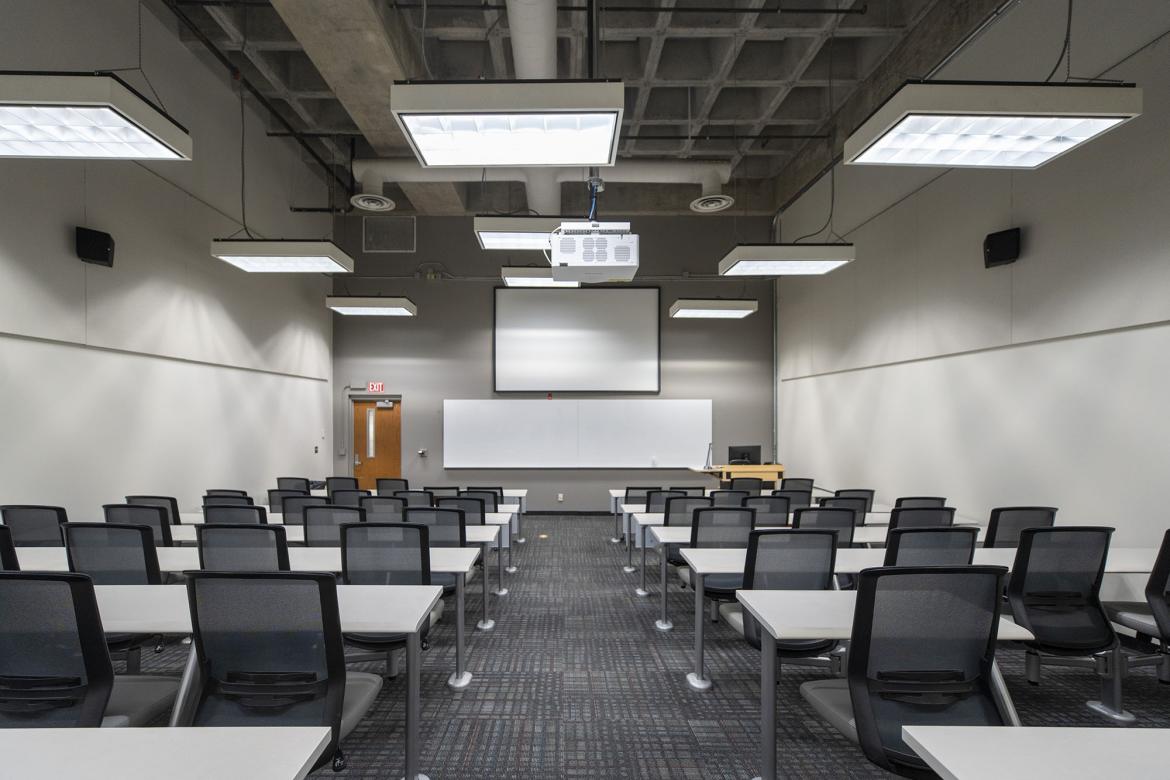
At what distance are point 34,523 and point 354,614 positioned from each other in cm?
341

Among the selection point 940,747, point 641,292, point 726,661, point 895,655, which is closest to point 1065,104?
point 895,655

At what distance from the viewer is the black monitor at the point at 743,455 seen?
9.10m

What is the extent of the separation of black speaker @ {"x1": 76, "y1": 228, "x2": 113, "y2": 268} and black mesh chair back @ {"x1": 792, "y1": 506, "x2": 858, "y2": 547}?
6173 millimetres

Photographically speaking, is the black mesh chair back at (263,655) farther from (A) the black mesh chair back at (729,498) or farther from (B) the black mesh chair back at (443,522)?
(A) the black mesh chair back at (729,498)

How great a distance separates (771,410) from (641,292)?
3.25 metres

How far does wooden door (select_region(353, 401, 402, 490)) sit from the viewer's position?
10867 mm

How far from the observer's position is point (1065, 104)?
2.89 metres

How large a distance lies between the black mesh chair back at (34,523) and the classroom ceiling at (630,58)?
408 cm

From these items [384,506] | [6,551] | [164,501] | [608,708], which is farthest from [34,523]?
[608,708]

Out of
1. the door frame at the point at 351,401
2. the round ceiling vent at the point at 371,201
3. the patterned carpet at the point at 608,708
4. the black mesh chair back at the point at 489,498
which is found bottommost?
the patterned carpet at the point at 608,708

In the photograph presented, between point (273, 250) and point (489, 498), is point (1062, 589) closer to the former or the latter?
point (489, 498)

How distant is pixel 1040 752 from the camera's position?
1.33 metres

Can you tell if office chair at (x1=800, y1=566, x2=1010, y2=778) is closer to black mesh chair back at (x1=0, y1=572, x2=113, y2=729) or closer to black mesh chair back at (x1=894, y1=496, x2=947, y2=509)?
black mesh chair back at (x1=0, y1=572, x2=113, y2=729)

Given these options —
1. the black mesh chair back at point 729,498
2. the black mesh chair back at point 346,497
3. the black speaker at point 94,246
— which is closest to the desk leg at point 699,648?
the black mesh chair back at point 729,498
